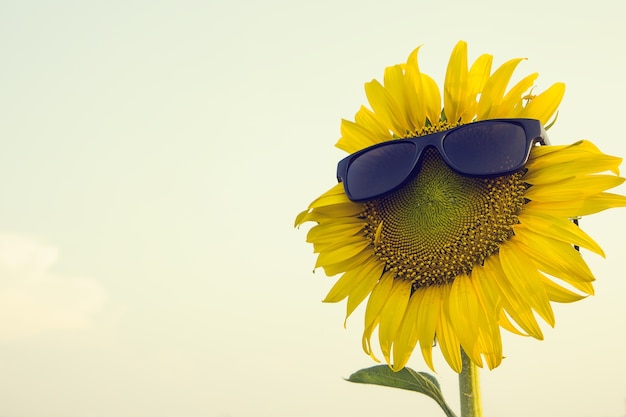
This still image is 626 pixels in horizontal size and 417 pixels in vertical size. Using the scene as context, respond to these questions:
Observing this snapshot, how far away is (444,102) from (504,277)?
97 centimetres

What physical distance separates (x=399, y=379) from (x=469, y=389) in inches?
14.0

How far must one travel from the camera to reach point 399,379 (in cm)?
358

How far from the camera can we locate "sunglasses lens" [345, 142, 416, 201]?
3811 millimetres

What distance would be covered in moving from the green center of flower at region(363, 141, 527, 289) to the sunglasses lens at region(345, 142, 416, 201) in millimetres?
94

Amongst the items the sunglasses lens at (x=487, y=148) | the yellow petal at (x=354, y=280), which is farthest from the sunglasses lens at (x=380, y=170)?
the yellow petal at (x=354, y=280)

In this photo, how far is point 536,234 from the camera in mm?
3412

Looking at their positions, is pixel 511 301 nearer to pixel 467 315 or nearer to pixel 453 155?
pixel 467 315

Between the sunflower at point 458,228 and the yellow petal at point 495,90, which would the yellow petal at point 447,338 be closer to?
the sunflower at point 458,228

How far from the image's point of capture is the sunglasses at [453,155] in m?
3.48

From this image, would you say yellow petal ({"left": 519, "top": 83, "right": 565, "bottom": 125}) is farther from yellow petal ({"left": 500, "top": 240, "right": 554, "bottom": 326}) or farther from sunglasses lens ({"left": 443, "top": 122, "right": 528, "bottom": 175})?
yellow petal ({"left": 500, "top": 240, "right": 554, "bottom": 326})

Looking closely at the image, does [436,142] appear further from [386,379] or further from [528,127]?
[386,379]

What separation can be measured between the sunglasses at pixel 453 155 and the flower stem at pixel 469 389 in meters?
0.94

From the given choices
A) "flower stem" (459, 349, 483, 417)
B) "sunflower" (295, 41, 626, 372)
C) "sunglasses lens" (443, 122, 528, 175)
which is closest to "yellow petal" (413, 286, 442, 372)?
"sunflower" (295, 41, 626, 372)

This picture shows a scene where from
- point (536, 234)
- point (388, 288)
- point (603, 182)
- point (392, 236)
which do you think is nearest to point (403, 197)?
point (392, 236)
